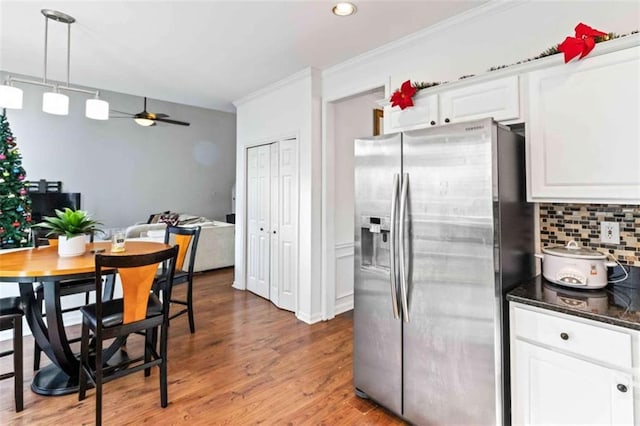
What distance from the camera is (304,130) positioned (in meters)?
3.77

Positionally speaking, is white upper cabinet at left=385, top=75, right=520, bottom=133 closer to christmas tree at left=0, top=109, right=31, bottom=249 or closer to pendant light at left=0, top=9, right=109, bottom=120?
pendant light at left=0, top=9, right=109, bottom=120

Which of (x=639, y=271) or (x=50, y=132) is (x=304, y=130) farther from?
(x=50, y=132)

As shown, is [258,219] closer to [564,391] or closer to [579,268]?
[579,268]

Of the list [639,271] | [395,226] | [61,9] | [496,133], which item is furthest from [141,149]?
[639,271]

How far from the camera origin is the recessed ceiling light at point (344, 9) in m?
2.42

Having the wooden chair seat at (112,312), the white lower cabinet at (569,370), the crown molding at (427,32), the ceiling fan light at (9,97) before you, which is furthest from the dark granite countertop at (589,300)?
the ceiling fan light at (9,97)

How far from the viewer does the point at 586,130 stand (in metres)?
1.69

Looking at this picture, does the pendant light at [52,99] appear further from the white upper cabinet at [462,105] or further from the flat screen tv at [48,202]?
the flat screen tv at [48,202]

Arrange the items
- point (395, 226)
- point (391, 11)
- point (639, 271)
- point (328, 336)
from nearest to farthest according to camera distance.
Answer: point (639, 271) < point (395, 226) < point (391, 11) < point (328, 336)

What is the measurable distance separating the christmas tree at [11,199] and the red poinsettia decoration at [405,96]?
15.6ft

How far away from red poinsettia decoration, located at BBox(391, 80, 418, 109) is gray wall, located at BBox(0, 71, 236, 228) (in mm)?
5873

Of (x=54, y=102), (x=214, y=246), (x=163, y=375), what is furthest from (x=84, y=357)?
(x=214, y=246)

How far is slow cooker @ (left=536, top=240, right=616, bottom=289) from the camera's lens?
1715 mm

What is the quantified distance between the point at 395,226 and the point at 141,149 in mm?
6649
